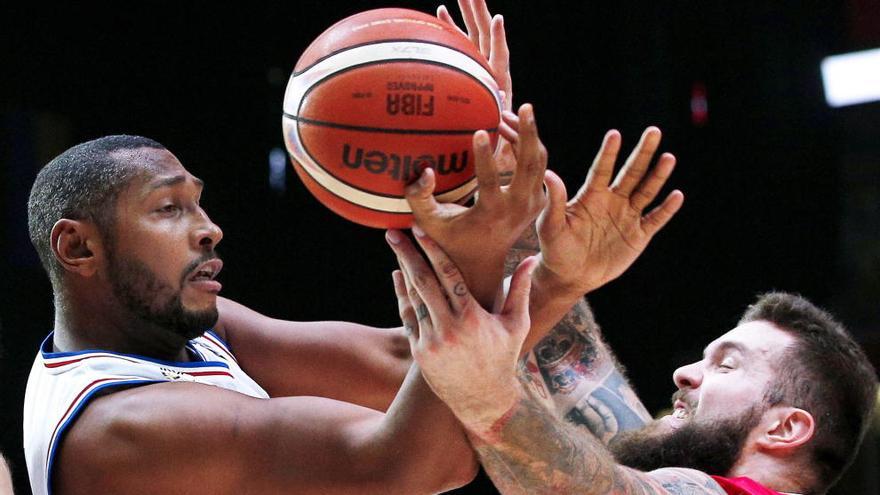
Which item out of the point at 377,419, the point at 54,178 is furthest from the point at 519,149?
the point at 54,178

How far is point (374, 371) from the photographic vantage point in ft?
11.4

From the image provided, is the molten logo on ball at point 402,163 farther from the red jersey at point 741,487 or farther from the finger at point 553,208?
the red jersey at point 741,487

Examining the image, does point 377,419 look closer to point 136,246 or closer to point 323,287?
point 136,246

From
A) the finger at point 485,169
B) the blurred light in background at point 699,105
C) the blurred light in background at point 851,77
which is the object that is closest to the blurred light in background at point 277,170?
the blurred light in background at point 699,105

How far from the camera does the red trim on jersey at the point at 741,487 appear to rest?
2.90 m

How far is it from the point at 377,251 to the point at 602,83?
164 cm

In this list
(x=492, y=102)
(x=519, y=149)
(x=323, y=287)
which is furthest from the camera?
(x=323, y=287)

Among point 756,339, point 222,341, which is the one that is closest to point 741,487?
point 756,339

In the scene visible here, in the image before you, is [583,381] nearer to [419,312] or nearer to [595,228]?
[595,228]

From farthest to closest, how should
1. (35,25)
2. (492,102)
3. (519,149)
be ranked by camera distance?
(35,25) → (492,102) → (519,149)

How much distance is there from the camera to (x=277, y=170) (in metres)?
6.87

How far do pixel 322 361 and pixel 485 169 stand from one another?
1.45 metres

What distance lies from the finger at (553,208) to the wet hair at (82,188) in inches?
45.5

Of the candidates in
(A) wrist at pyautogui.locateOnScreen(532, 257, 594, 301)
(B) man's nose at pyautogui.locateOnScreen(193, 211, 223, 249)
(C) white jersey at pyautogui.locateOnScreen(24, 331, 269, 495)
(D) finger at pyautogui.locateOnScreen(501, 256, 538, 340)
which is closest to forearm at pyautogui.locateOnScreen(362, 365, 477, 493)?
(D) finger at pyautogui.locateOnScreen(501, 256, 538, 340)
